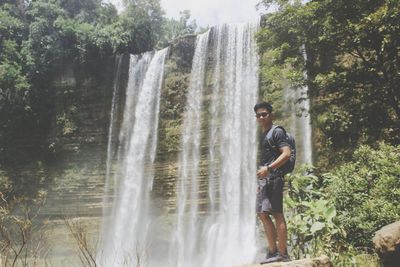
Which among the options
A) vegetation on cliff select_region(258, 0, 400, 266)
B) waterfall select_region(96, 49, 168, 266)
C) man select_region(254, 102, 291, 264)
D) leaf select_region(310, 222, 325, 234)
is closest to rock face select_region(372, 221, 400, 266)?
vegetation on cliff select_region(258, 0, 400, 266)

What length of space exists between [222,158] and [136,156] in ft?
15.0

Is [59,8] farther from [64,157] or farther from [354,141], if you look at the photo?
[354,141]

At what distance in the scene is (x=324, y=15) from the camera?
9.38 meters

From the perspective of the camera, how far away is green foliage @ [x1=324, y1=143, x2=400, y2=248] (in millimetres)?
5973

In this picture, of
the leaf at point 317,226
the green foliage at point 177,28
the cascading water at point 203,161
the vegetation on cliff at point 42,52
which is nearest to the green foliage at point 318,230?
the leaf at point 317,226

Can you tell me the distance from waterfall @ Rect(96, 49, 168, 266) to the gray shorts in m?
15.0

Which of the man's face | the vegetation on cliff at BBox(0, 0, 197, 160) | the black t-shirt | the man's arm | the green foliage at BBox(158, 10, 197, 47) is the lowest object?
the man's arm

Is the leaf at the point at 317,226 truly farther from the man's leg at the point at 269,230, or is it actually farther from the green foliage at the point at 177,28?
the green foliage at the point at 177,28

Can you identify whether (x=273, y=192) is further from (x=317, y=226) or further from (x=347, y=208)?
(x=347, y=208)

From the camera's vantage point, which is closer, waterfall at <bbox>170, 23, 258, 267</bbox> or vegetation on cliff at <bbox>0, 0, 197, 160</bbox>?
waterfall at <bbox>170, 23, 258, 267</bbox>

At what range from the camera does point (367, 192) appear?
268 inches

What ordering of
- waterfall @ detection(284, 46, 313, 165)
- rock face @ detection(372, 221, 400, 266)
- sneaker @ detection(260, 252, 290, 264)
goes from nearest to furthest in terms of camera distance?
sneaker @ detection(260, 252, 290, 264) < rock face @ detection(372, 221, 400, 266) < waterfall @ detection(284, 46, 313, 165)

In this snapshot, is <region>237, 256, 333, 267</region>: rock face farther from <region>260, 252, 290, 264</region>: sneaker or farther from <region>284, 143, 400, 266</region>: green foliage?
<region>284, 143, 400, 266</region>: green foliage

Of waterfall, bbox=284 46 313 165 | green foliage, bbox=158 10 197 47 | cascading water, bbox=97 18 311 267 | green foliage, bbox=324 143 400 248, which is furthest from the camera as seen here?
green foliage, bbox=158 10 197 47
